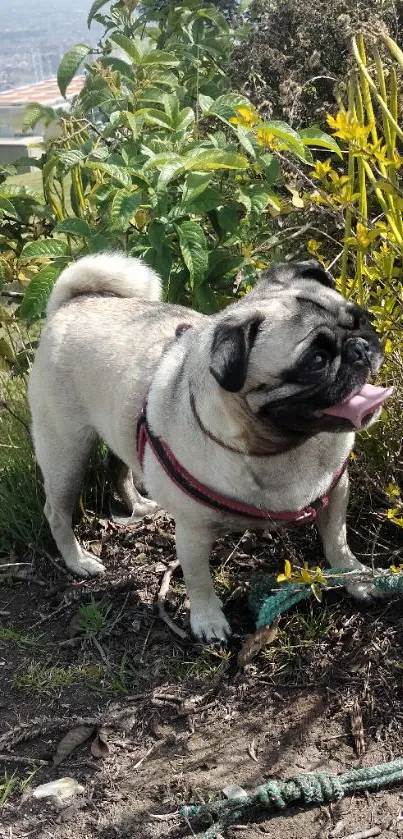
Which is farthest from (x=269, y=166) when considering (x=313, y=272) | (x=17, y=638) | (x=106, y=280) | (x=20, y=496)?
(x=17, y=638)

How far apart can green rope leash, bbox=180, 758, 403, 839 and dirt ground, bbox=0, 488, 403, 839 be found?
0.03 meters

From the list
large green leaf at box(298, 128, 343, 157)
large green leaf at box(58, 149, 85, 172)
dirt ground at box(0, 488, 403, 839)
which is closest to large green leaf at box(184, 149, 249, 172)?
large green leaf at box(298, 128, 343, 157)

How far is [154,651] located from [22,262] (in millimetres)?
1992

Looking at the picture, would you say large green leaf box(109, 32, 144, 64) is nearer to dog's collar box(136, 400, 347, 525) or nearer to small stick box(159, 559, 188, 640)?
dog's collar box(136, 400, 347, 525)

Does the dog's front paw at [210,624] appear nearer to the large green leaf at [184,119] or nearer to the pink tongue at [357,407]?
the pink tongue at [357,407]

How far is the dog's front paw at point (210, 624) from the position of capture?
2822 mm

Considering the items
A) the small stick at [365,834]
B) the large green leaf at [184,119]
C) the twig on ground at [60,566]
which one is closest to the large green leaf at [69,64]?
the large green leaf at [184,119]

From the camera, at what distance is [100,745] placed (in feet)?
8.34

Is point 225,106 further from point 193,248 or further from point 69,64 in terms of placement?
point 69,64

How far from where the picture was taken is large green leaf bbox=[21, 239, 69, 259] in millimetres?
3305

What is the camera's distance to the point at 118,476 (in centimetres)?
371

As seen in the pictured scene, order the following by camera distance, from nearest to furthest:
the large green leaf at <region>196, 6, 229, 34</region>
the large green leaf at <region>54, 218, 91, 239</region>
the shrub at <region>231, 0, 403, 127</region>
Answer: the large green leaf at <region>54, 218, 91, 239</region>, the shrub at <region>231, 0, 403, 127</region>, the large green leaf at <region>196, 6, 229, 34</region>

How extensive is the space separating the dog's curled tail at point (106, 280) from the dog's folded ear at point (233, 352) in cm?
100

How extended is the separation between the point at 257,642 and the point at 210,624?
0.22 meters
